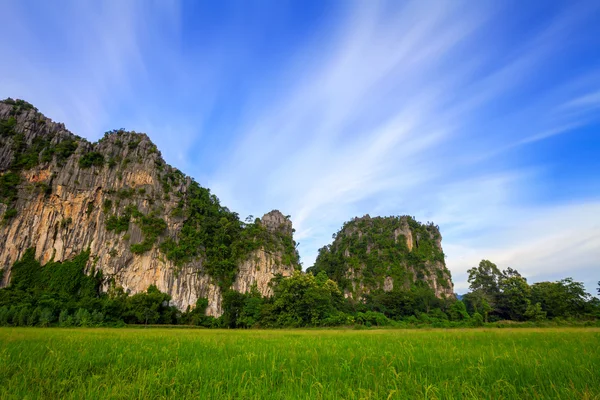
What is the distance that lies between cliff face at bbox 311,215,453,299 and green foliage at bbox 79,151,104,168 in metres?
72.9

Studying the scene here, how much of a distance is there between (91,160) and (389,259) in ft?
301

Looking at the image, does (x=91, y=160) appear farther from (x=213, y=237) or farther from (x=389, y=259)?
(x=389, y=259)

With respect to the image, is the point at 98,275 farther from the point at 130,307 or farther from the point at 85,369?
the point at 85,369

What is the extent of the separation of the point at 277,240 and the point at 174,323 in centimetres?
2953

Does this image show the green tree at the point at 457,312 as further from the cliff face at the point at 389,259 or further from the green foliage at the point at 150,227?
the green foliage at the point at 150,227

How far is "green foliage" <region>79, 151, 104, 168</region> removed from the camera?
58.1 meters

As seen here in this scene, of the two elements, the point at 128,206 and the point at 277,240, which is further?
the point at 277,240

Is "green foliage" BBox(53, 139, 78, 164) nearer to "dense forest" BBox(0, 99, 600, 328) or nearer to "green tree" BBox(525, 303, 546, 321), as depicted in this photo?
"dense forest" BBox(0, 99, 600, 328)

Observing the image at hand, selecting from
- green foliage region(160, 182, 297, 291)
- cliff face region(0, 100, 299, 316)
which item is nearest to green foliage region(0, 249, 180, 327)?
cliff face region(0, 100, 299, 316)

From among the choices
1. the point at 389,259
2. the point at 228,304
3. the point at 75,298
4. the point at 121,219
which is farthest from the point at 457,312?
the point at 75,298

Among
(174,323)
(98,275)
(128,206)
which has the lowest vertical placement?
(174,323)

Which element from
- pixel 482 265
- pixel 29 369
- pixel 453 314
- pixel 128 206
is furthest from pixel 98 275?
pixel 482 265

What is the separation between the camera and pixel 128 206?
5641cm

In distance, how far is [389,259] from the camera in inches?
3893
